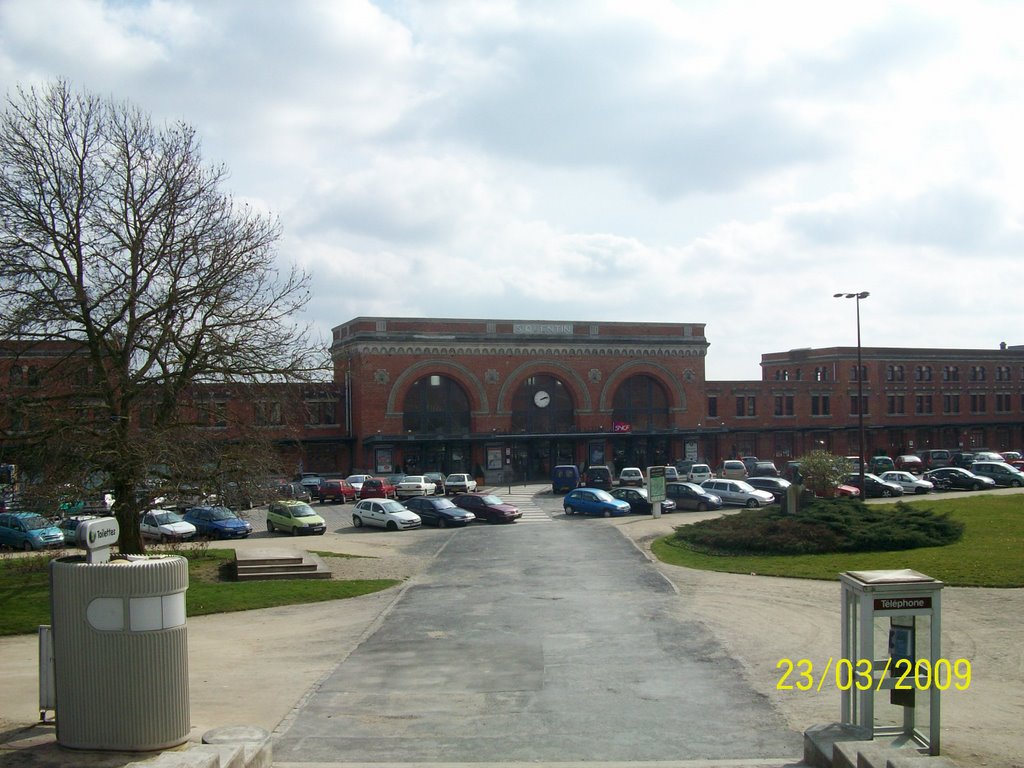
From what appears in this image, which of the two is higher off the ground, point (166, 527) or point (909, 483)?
point (909, 483)

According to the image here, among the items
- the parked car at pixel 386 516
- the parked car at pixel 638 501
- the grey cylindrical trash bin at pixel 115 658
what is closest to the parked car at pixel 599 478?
the parked car at pixel 638 501

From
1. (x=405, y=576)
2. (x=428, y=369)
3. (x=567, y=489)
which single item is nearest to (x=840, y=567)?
(x=405, y=576)

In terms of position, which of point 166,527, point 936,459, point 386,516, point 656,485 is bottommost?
point 386,516

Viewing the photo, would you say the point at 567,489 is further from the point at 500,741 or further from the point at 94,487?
the point at 500,741

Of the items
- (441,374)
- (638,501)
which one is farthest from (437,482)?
(638,501)

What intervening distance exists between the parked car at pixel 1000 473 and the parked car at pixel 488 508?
95.1 feet

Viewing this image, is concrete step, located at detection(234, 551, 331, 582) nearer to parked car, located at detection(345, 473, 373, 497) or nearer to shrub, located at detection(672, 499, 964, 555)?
shrub, located at detection(672, 499, 964, 555)

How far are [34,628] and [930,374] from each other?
76.2 metres

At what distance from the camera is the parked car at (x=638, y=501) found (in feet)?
138

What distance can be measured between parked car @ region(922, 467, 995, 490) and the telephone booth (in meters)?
45.7

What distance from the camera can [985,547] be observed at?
82.1ft

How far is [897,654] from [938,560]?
15697mm

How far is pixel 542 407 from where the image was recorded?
65.6 m

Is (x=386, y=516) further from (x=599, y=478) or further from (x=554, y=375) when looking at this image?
(x=554, y=375)
